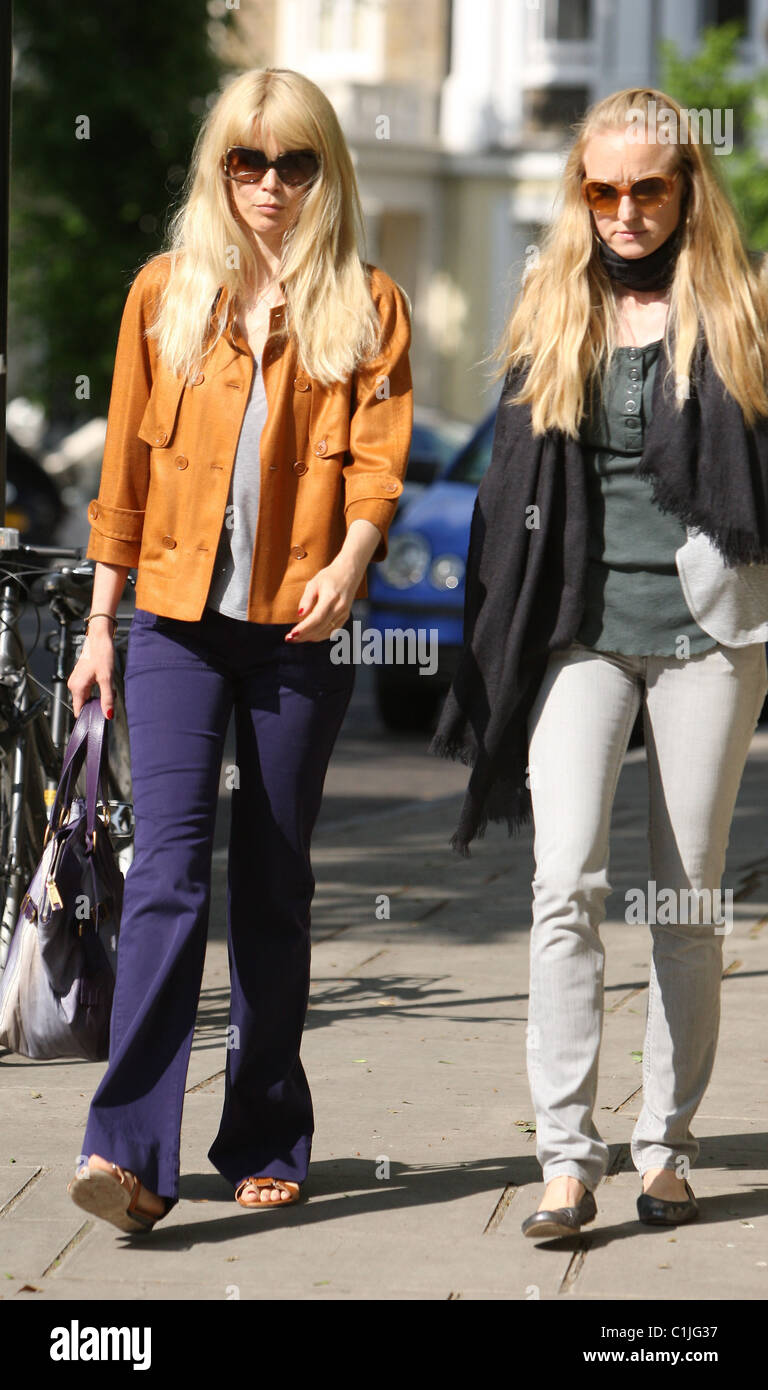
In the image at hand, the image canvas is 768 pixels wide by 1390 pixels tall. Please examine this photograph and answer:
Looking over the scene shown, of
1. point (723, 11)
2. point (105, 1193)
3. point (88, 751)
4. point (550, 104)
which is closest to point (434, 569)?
point (88, 751)

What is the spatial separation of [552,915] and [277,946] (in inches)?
20.4

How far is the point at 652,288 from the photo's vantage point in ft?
12.1

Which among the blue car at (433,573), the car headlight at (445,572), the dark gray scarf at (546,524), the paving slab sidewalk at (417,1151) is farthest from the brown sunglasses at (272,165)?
the car headlight at (445,572)

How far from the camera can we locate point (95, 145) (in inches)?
832

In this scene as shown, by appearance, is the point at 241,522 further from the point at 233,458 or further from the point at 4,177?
the point at 4,177

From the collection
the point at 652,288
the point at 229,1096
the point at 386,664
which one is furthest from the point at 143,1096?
the point at 386,664

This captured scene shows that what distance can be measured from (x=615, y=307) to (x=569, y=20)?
29437 millimetres

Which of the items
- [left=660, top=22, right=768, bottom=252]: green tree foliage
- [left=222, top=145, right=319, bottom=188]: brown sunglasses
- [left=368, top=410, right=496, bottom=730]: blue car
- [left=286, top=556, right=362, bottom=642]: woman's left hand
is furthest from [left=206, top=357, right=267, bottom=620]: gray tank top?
[left=660, top=22, right=768, bottom=252]: green tree foliage

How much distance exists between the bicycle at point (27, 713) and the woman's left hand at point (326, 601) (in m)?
1.58

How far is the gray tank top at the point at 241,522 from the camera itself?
358 centimetres

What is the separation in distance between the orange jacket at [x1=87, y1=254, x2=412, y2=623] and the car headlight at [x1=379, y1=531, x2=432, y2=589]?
286 inches

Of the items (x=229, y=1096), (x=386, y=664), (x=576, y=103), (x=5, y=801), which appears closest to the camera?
(x=229, y=1096)

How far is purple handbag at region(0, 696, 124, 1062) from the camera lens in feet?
13.5
